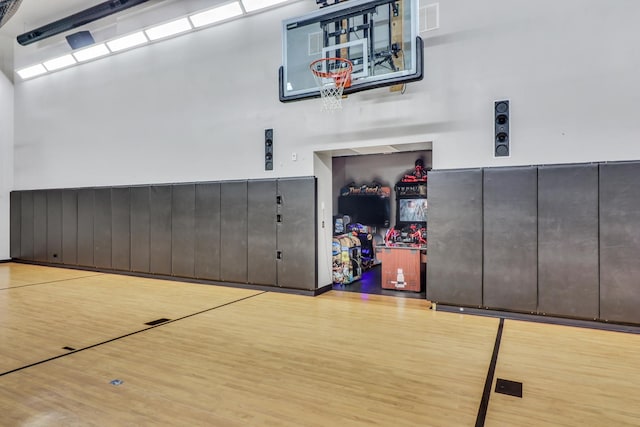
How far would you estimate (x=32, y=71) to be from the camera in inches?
363

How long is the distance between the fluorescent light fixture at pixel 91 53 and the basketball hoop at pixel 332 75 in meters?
5.59

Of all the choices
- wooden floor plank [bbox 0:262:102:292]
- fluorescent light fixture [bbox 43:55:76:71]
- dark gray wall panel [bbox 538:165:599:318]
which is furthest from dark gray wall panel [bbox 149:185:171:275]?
dark gray wall panel [bbox 538:165:599:318]

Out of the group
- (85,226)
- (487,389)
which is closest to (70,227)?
(85,226)

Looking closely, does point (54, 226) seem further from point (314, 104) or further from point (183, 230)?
point (314, 104)

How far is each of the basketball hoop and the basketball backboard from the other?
68 millimetres

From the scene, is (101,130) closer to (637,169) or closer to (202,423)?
(202,423)

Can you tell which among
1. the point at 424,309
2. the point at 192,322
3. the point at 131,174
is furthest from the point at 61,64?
the point at 424,309

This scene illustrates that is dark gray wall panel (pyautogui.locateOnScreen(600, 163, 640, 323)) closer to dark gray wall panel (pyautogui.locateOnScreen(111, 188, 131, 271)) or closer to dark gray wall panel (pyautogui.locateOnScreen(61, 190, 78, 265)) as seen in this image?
dark gray wall panel (pyautogui.locateOnScreen(111, 188, 131, 271))

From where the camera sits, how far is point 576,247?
429 centimetres

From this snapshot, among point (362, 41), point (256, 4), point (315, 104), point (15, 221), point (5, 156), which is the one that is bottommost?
point (15, 221)

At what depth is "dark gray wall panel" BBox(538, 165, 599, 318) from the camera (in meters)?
4.22

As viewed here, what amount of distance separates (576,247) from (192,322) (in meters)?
4.53

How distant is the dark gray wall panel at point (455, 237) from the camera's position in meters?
4.75

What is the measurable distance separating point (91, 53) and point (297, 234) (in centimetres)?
642
